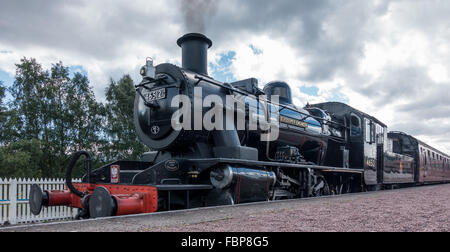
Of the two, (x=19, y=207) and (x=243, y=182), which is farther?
(x=19, y=207)

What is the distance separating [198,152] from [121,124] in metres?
14.8

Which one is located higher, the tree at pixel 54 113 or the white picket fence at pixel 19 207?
the tree at pixel 54 113

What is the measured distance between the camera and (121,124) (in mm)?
20672

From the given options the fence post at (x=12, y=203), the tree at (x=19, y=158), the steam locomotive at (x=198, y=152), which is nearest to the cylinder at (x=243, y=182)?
the steam locomotive at (x=198, y=152)

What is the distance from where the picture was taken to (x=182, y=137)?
6.71m

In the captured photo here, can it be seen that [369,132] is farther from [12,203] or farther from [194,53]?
[12,203]

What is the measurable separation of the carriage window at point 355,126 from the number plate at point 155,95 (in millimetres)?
7951

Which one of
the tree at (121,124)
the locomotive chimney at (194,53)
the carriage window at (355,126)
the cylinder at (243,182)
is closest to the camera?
the cylinder at (243,182)

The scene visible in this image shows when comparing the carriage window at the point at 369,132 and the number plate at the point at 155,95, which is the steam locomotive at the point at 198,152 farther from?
the carriage window at the point at 369,132

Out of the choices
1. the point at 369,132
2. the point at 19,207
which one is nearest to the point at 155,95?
the point at 19,207

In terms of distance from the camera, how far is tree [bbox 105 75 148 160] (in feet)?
67.1

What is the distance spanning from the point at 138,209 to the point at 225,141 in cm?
239

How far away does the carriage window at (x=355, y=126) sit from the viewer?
1238 cm
